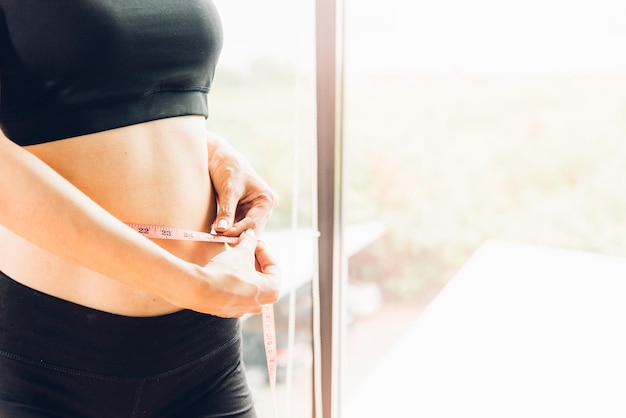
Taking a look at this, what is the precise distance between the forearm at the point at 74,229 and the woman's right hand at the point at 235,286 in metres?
0.03

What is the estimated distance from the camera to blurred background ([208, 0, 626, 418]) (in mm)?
1742

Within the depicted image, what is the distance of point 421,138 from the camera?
242 centimetres

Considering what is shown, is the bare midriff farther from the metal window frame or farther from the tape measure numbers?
the metal window frame

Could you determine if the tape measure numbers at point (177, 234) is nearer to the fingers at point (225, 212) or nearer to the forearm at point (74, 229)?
the fingers at point (225, 212)

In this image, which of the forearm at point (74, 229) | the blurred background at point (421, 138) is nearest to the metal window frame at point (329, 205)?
the blurred background at point (421, 138)

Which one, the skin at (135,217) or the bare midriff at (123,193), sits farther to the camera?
the bare midriff at (123,193)

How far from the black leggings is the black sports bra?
0.82 feet

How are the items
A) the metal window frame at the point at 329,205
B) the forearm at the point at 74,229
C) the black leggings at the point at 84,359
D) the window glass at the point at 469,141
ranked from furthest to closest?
the window glass at the point at 469,141, the metal window frame at the point at 329,205, the black leggings at the point at 84,359, the forearm at the point at 74,229

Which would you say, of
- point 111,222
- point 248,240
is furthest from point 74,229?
point 248,240

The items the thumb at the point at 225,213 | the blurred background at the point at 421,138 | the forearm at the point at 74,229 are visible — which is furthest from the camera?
the blurred background at the point at 421,138

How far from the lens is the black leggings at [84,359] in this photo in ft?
2.73

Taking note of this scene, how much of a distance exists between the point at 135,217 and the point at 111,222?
0.15 meters

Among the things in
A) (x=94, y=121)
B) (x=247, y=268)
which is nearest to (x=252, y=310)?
(x=247, y=268)

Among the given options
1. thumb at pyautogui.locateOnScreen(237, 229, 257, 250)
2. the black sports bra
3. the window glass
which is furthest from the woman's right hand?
the window glass
